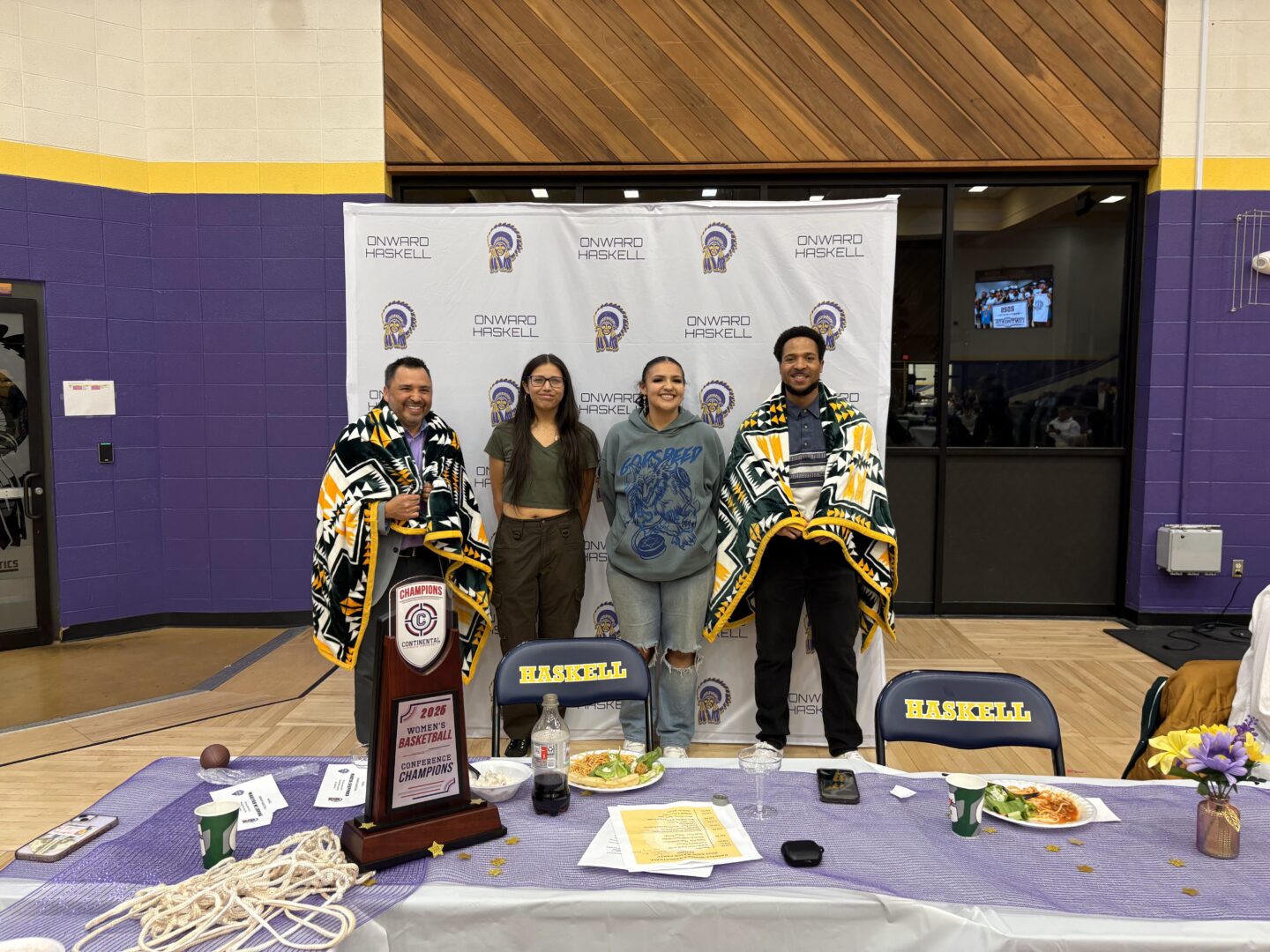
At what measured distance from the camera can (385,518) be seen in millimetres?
2941

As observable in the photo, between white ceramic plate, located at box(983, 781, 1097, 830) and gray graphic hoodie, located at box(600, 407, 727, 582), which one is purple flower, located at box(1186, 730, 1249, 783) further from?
gray graphic hoodie, located at box(600, 407, 727, 582)

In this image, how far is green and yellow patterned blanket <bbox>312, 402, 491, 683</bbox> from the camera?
2.93 m

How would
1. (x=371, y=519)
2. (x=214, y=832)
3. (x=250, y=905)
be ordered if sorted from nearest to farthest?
1. (x=250, y=905)
2. (x=214, y=832)
3. (x=371, y=519)

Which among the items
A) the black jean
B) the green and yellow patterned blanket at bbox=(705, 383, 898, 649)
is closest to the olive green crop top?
the black jean

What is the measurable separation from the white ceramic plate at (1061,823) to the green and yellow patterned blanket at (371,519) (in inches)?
79.1

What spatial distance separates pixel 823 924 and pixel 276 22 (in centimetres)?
551

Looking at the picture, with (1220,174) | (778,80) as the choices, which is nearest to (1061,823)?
(778,80)

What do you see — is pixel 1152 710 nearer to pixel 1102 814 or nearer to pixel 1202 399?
pixel 1102 814

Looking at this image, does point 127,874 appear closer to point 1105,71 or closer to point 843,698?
point 843,698

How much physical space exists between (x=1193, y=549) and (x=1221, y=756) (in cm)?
426

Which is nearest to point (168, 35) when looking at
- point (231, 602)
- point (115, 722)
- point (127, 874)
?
point (231, 602)

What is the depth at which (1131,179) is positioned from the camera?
509 centimetres

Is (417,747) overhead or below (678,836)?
overhead

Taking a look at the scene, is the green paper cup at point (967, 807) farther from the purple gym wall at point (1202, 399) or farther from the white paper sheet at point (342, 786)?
the purple gym wall at point (1202, 399)
